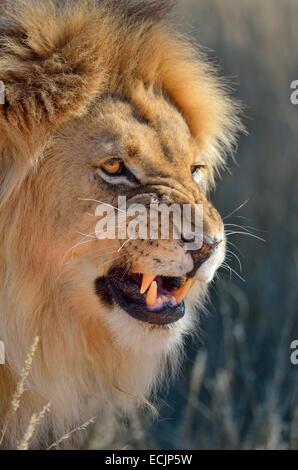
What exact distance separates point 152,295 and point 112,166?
0.43 metres

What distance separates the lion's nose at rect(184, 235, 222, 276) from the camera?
2633 millimetres

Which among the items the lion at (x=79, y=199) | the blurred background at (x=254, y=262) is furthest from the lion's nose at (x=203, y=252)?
the blurred background at (x=254, y=262)

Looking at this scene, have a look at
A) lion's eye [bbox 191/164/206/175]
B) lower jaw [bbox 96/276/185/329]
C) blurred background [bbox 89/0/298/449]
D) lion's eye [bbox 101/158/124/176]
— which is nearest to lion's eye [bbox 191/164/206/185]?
lion's eye [bbox 191/164/206/175]

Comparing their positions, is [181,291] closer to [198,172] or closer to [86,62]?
[198,172]

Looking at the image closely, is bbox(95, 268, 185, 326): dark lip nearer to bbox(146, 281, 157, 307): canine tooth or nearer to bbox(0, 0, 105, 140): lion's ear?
bbox(146, 281, 157, 307): canine tooth

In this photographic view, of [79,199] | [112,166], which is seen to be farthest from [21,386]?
[112,166]

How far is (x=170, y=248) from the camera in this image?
8.62ft

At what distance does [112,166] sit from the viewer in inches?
107

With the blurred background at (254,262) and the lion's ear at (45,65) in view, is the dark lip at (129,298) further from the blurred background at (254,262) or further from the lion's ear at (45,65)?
the blurred background at (254,262)
